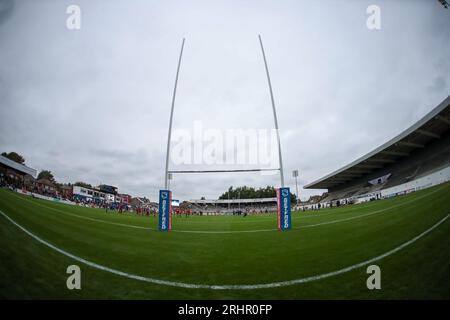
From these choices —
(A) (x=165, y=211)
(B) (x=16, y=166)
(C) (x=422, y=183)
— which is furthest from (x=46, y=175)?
(C) (x=422, y=183)

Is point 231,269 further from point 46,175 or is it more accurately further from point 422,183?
point 46,175

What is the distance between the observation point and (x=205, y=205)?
96.9 metres

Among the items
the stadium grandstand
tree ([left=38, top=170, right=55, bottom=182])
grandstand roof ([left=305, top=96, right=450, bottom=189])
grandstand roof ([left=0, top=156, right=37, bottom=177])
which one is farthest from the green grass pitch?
tree ([left=38, top=170, right=55, bottom=182])

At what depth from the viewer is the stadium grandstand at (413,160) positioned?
24.1m

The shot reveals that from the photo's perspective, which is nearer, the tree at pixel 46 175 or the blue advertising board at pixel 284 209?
the blue advertising board at pixel 284 209

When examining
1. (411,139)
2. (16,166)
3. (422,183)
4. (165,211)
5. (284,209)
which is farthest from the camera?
(16,166)

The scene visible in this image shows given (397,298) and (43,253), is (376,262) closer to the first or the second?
(397,298)

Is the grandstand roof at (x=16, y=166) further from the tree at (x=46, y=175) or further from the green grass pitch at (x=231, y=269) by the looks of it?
the tree at (x=46, y=175)

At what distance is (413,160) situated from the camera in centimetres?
3541

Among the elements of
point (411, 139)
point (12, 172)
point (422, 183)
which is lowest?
point (422, 183)

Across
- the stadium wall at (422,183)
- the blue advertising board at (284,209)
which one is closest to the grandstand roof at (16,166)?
the blue advertising board at (284,209)

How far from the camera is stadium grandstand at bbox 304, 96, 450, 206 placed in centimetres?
2406
